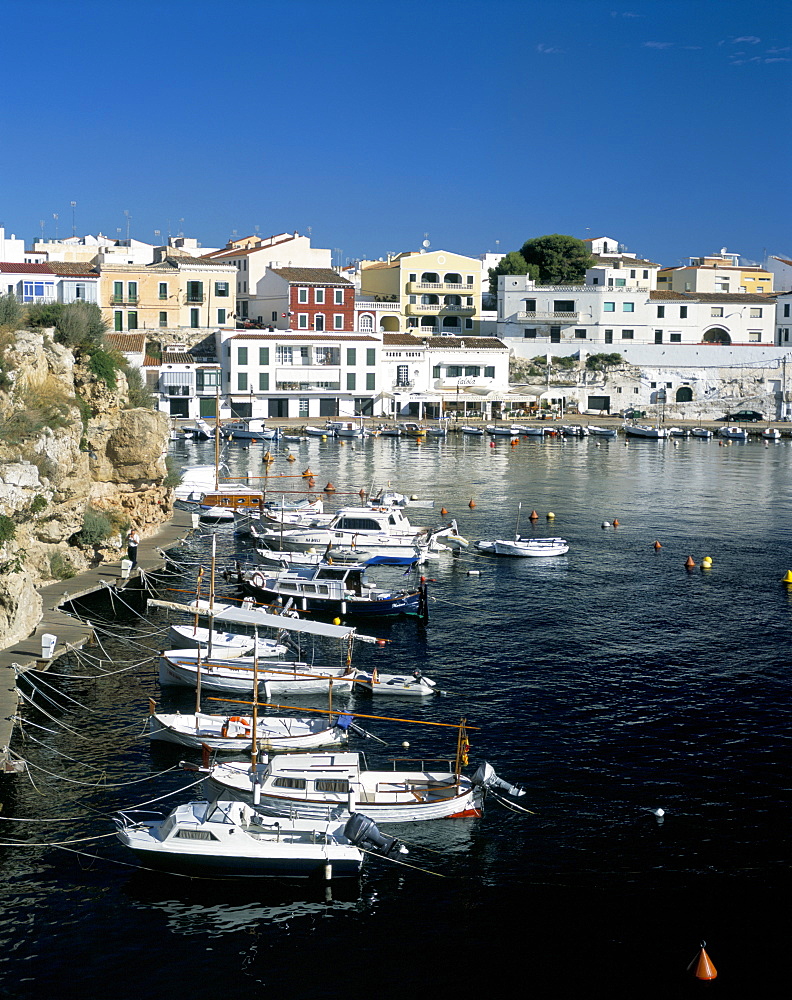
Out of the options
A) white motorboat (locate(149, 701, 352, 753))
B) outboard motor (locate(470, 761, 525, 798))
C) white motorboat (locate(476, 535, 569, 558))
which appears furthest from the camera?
white motorboat (locate(476, 535, 569, 558))

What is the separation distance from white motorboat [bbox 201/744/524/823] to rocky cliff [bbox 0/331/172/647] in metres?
11.5

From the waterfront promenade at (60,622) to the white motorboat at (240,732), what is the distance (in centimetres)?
376

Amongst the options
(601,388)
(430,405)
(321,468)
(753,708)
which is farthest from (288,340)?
(753,708)

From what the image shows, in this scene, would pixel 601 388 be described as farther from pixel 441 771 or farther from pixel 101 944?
pixel 101 944

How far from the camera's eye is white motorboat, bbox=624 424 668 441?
10838cm

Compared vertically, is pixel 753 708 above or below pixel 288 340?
below

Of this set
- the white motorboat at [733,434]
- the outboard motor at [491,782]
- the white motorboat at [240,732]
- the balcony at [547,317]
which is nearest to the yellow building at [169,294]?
the balcony at [547,317]

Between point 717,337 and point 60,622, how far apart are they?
107 meters

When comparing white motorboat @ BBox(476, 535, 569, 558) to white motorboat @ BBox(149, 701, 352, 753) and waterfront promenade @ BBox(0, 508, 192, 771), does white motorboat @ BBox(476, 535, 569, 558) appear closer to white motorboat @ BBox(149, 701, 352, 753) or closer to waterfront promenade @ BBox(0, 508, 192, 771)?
waterfront promenade @ BBox(0, 508, 192, 771)

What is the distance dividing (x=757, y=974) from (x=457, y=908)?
18.4 feet

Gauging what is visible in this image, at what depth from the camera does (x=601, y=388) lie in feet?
403

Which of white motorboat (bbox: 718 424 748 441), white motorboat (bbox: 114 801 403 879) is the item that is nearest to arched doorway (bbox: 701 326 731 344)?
white motorboat (bbox: 718 424 748 441)

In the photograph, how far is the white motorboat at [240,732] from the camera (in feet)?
90.3

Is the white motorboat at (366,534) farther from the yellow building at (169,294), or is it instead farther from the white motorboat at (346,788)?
the yellow building at (169,294)
